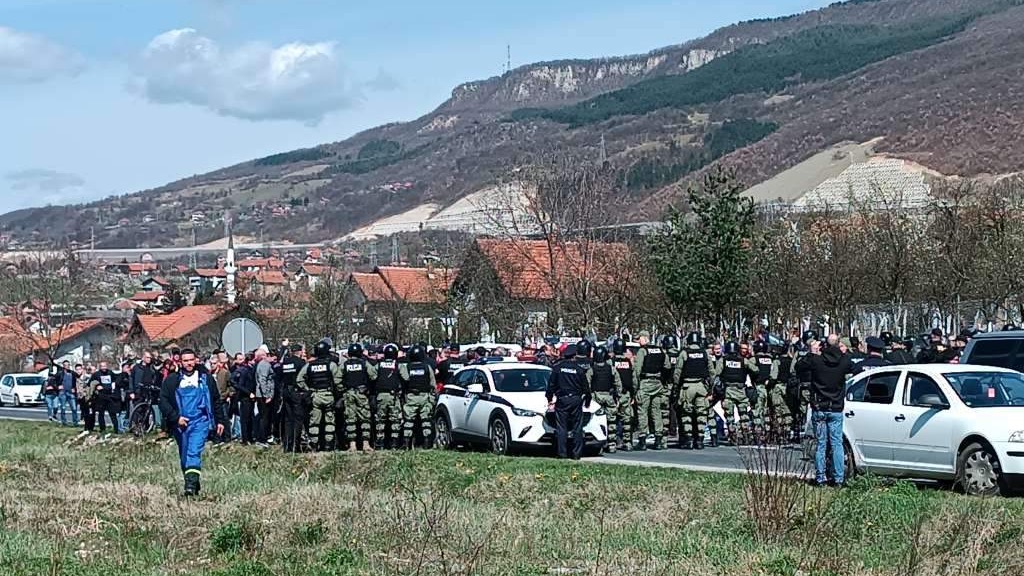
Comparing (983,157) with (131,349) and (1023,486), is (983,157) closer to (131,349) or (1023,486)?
(131,349)

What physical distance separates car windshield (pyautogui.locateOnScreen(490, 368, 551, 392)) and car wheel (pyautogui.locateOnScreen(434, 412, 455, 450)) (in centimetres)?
140

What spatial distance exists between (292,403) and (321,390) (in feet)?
2.71

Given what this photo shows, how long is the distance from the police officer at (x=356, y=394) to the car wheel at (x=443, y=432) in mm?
1254

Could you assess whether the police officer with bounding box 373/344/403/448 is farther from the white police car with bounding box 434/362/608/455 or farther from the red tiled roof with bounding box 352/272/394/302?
the red tiled roof with bounding box 352/272/394/302

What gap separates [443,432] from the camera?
2281 centimetres

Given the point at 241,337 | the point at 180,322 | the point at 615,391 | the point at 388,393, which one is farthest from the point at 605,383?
the point at 180,322

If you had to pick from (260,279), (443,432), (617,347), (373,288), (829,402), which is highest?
(260,279)

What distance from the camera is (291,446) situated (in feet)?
73.9

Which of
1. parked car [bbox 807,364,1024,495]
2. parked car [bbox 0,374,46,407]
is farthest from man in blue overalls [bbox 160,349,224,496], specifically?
parked car [bbox 0,374,46,407]

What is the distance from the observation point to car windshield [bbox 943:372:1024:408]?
15125mm

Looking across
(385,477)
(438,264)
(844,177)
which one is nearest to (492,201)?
(438,264)

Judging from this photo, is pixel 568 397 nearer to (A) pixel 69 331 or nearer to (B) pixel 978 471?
(B) pixel 978 471

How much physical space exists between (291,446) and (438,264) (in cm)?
4056

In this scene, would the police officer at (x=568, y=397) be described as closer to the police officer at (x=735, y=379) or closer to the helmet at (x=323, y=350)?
the police officer at (x=735, y=379)
